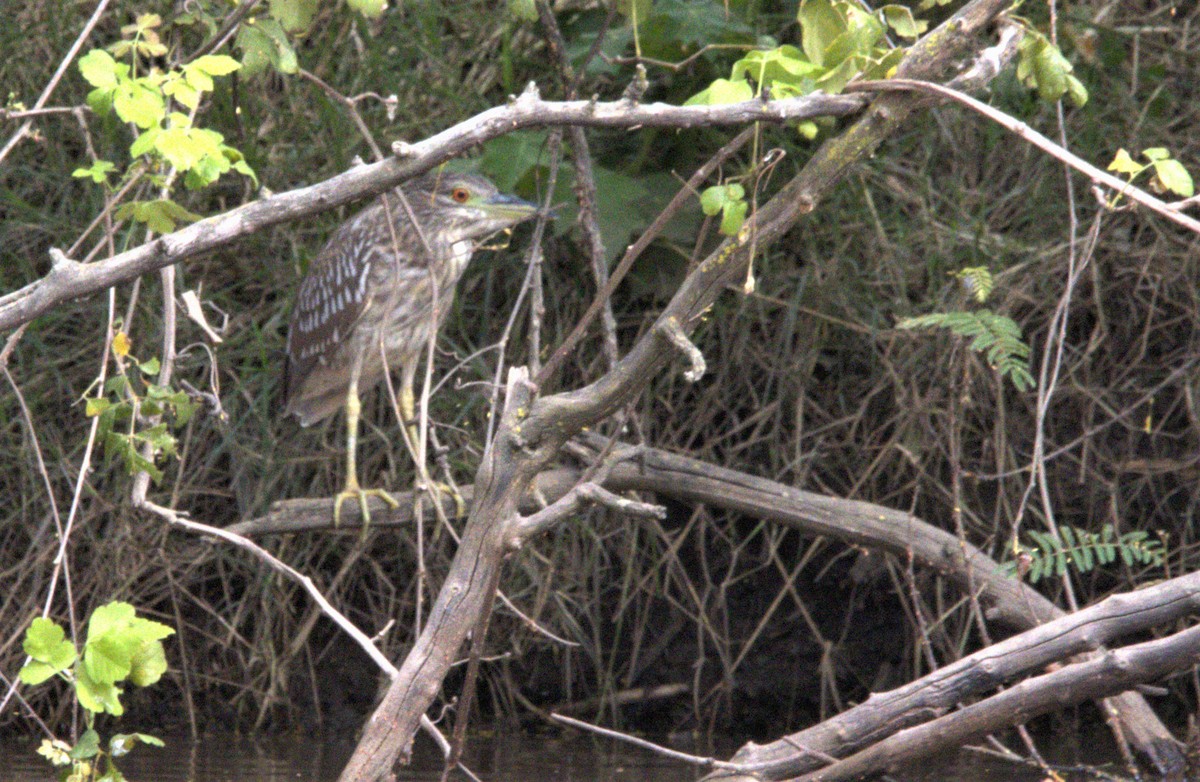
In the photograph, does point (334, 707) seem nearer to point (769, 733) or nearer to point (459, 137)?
point (769, 733)

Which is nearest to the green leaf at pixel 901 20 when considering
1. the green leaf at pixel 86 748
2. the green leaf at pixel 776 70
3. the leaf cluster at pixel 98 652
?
the green leaf at pixel 776 70

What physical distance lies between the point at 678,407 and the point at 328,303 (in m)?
1.18

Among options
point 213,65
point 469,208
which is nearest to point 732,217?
point 213,65

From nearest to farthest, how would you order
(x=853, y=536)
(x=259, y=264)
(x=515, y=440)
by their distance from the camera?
(x=515, y=440) → (x=853, y=536) → (x=259, y=264)

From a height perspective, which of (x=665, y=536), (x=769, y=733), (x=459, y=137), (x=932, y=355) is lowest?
(x=769, y=733)

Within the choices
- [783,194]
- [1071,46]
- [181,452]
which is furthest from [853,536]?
[181,452]

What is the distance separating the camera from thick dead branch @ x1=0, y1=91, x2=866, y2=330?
92.6 inches

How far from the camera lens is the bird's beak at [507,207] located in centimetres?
459

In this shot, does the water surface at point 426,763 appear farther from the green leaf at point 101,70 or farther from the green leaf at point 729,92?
the green leaf at point 729,92

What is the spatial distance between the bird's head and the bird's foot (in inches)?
32.6

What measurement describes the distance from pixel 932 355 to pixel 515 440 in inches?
95.1

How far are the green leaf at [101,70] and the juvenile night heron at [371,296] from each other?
2056mm

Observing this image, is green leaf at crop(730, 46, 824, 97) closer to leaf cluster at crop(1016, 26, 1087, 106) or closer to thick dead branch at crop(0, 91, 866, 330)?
thick dead branch at crop(0, 91, 866, 330)

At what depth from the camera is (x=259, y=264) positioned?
207 inches
